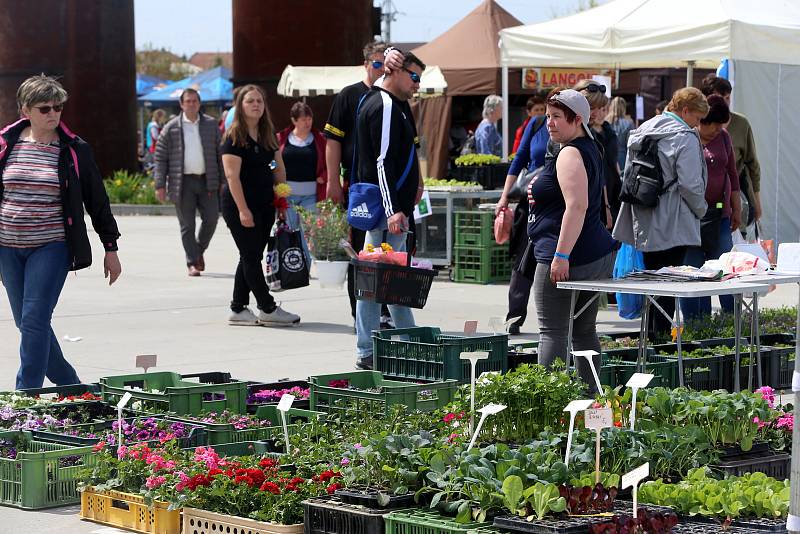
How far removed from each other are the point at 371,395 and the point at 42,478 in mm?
1606

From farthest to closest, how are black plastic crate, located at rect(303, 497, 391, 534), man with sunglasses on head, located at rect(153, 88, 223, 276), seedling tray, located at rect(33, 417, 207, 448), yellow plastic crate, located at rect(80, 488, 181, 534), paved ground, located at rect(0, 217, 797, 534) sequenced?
man with sunglasses on head, located at rect(153, 88, 223, 276) → paved ground, located at rect(0, 217, 797, 534) → seedling tray, located at rect(33, 417, 207, 448) → yellow plastic crate, located at rect(80, 488, 181, 534) → black plastic crate, located at rect(303, 497, 391, 534)

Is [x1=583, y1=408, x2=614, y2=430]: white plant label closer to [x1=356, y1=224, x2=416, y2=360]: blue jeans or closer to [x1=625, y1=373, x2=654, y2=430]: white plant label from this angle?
[x1=625, y1=373, x2=654, y2=430]: white plant label

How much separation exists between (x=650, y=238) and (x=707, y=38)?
529 cm

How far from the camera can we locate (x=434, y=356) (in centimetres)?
785

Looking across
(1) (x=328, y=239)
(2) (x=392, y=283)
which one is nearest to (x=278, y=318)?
(1) (x=328, y=239)

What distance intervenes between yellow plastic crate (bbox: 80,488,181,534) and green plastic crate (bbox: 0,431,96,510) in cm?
22

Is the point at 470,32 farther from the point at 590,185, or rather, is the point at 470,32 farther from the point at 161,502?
the point at 161,502

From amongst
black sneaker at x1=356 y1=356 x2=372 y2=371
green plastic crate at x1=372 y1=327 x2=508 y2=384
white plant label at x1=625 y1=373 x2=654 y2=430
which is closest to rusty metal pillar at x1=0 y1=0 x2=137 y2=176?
black sneaker at x1=356 y1=356 x2=372 y2=371

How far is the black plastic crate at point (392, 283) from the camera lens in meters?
8.87

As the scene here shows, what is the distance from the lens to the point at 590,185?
739 centimetres

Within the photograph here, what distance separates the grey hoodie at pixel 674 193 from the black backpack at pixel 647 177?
32mm

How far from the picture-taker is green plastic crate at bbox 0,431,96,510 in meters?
6.09

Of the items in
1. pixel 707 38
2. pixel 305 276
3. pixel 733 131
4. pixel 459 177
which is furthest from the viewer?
pixel 459 177

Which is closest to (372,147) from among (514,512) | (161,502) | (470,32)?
(161,502)
